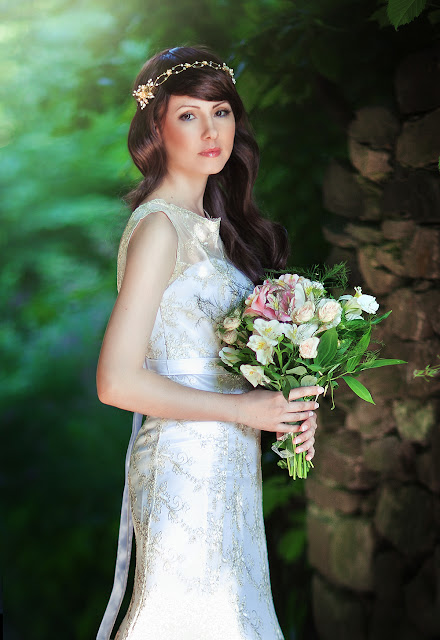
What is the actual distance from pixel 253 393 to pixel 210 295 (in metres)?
0.28

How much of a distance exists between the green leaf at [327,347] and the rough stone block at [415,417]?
5.38 ft

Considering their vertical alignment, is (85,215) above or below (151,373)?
above

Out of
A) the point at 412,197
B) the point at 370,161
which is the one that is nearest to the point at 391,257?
the point at 412,197

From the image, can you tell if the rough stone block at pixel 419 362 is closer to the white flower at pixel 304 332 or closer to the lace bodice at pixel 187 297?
the lace bodice at pixel 187 297

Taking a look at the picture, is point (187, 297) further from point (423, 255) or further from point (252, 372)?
point (423, 255)

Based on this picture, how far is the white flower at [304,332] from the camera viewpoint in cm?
176

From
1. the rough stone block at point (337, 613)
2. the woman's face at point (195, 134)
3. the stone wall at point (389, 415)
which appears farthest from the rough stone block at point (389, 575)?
the woman's face at point (195, 134)

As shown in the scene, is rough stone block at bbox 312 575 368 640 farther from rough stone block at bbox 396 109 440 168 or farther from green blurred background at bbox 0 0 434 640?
rough stone block at bbox 396 109 440 168

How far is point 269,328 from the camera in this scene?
69.8 inches

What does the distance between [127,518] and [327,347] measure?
0.77 meters

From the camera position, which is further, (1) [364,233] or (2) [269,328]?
(1) [364,233]

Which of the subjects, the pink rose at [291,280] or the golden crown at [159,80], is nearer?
the pink rose at [291,280]

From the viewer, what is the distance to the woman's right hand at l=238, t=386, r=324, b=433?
6.11 ft

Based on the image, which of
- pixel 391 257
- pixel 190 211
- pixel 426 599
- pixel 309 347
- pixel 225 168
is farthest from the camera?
pixel 391 257
